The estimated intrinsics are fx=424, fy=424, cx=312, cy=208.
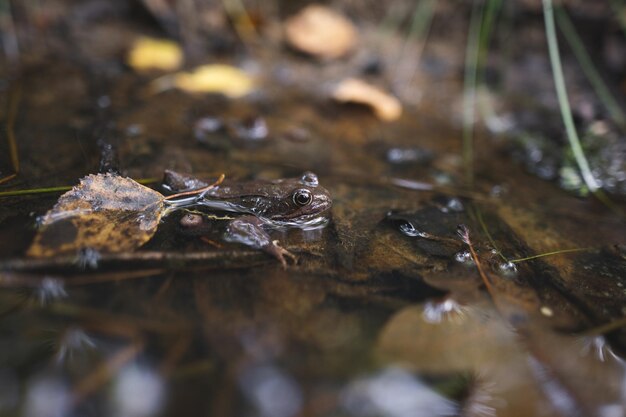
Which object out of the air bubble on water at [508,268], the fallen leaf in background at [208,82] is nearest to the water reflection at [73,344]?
the air bubble on water at [508,268]

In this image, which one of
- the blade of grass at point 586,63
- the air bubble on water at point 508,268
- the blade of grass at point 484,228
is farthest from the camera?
the blade of grass at point 586,63

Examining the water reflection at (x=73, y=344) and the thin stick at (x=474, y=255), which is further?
the thin stick at (x=474, y=255)

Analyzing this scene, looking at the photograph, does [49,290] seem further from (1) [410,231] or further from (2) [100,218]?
(1) [410,231]

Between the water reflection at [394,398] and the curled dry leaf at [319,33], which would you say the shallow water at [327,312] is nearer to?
the water reflection at [394,398]

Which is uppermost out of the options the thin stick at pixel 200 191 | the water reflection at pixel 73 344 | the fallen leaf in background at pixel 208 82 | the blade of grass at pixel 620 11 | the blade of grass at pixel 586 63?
the blade of grass at pixel 620 11

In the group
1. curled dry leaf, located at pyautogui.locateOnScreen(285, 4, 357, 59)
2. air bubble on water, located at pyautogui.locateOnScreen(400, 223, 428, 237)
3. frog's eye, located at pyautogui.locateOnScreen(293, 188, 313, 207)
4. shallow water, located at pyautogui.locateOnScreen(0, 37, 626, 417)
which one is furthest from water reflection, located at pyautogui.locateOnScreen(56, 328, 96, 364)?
curled dry leaf, located at pyautogui.locateOnScreen(285, 4, 357, 59)

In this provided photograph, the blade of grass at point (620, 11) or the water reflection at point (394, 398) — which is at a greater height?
the blade of grass at point (620, 11)

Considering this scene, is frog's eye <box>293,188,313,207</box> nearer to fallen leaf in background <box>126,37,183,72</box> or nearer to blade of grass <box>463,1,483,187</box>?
blade of grass <box>463,1,483,187</box>
